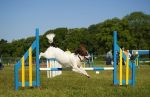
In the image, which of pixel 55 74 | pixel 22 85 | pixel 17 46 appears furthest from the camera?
pixel 17 46

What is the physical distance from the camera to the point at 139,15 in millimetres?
78312

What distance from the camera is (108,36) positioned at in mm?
72188

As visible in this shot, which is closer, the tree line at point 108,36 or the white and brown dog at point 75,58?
the white and brown dog at point 75,58

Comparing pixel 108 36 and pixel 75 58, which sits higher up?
pixel 108 36

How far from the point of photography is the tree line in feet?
231

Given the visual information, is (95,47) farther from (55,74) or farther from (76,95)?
(76,95)

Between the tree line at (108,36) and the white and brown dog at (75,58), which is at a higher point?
the tree line at (108,36)

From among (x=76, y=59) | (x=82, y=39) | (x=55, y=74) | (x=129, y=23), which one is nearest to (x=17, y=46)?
(x=82, y=39)

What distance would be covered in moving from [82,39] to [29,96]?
69913mm

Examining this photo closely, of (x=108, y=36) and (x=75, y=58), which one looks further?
(x=108, y=36)

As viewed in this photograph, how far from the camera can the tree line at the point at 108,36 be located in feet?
231

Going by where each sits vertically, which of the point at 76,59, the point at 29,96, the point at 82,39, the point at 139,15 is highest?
the point at 139,15

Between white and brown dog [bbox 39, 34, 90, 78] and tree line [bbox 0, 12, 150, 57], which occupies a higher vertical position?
tree line [bbox 0, 12, 150, 57]

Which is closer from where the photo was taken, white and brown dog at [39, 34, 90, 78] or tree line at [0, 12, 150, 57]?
white and brown dog at [39, 34, 90, 78]
